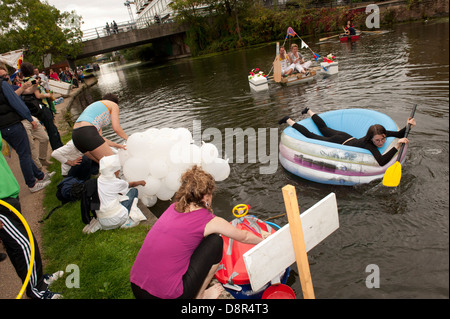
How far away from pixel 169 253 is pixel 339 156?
348 cm

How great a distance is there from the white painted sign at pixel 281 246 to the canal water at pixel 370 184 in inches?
35.4

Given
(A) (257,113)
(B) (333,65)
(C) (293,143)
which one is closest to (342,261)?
(C) (293,143)

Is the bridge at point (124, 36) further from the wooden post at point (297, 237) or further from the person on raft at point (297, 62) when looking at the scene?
the wooden post at point (297, 237)

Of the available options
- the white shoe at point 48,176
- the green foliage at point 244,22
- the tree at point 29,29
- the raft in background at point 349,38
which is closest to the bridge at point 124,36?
the green foliage at point 244,22

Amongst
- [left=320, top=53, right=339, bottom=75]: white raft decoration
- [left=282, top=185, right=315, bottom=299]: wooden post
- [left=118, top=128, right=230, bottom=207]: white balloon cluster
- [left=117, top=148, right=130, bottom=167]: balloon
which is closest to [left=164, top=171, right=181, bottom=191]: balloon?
[left=118, top=128, right=230, bottom=207]: white balloon cluster

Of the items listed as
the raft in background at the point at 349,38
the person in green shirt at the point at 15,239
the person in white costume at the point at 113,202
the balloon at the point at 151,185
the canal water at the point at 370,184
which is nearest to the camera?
the person in green shirt at the point at 15,239

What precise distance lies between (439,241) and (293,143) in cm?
273

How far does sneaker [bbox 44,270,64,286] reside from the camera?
3.78 m

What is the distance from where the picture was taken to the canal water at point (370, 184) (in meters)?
3.39

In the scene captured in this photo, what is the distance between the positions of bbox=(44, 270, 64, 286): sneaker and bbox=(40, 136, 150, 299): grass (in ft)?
0.20

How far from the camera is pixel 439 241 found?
358cm

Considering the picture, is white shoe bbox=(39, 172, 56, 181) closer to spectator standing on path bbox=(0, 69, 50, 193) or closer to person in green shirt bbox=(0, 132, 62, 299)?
spectator standing on path bbox=(0, 69, 50, 193)

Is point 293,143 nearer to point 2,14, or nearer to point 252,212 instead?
point 252,212

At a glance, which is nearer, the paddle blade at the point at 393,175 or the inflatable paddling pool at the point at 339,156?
the paddle blade at the point at 393,175
